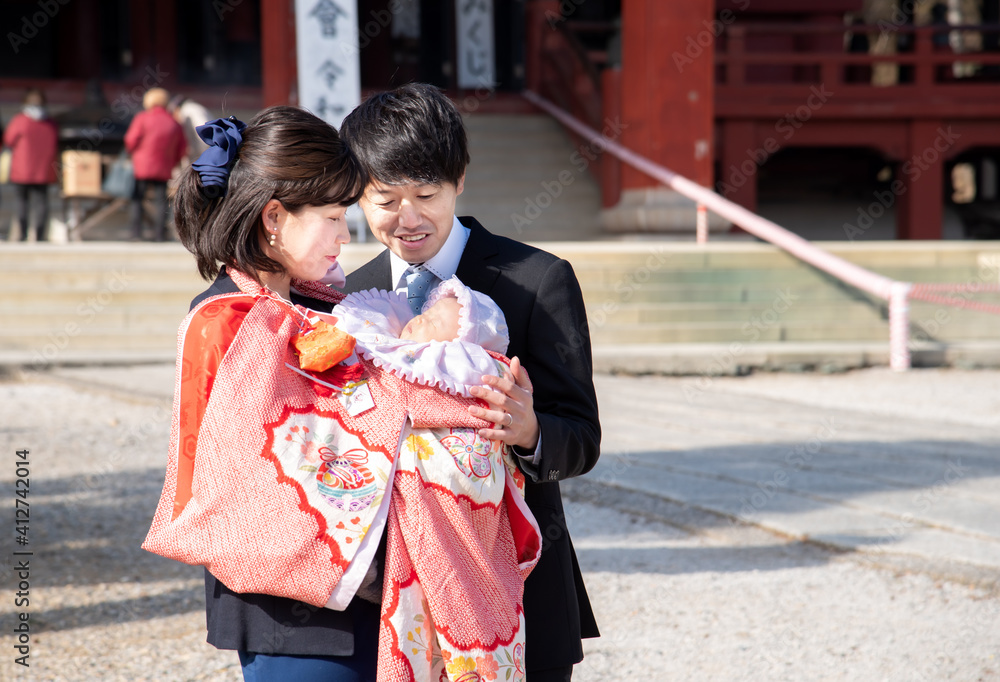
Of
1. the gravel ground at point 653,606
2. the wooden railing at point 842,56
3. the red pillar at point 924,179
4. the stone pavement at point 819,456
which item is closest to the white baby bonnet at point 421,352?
the gravel ground at point 653,606

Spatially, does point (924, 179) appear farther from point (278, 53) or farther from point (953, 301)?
point (278, 53)

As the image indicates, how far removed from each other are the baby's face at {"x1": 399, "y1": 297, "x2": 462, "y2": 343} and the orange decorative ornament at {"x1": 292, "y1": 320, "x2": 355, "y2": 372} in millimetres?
137

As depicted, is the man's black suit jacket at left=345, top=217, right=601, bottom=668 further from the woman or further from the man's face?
the woman

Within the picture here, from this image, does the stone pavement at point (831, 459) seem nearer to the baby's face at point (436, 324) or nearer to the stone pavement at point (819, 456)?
the stone pavement at point (819, 456)

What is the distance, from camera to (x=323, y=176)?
5.18ft

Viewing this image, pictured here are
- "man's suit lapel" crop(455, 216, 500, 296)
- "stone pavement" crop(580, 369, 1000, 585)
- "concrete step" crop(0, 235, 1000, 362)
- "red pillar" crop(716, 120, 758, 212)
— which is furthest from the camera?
"red pillar" crop(716, 120, 758, 212)

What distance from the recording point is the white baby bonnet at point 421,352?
1527 mm

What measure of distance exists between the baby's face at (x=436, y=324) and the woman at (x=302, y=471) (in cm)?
10

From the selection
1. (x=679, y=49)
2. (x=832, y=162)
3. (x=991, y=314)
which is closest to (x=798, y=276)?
(x=991, y=314)

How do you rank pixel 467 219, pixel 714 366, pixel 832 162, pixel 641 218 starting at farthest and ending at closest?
pixel 832 162
pixel 641 218
pixel 714 366
pixel 467 219

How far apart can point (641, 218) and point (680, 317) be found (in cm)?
266

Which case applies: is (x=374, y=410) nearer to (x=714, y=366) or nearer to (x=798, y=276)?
(x=714, y=366)

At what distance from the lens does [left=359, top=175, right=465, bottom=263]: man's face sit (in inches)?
→ 71.6

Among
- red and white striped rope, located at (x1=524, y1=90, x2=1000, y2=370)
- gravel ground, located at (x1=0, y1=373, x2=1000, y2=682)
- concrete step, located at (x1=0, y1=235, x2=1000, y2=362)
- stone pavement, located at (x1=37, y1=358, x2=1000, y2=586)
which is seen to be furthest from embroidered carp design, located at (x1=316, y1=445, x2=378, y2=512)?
red and white striped rope, located at (x1=524, y1=90, x2=1000, y2=370)
